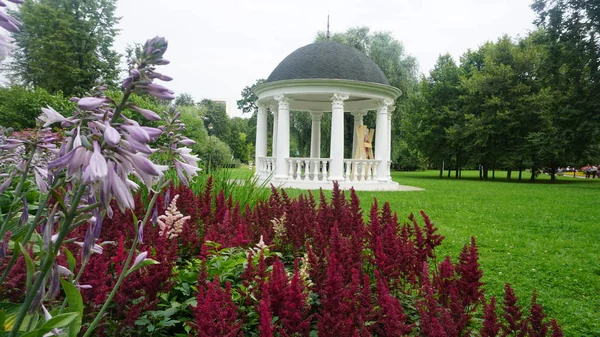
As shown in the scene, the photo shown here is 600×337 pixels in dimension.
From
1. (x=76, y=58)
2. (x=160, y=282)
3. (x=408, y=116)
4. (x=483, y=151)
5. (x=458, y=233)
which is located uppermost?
(x=76, y=58)

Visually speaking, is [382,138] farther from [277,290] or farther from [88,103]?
[88,103]

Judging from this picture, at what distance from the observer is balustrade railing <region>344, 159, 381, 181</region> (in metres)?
16.6

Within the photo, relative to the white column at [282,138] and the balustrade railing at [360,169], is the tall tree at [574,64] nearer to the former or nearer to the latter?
the balustrade railing at [360,169]

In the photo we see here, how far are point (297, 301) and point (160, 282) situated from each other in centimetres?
72

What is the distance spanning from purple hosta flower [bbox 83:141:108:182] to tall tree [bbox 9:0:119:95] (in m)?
30.1

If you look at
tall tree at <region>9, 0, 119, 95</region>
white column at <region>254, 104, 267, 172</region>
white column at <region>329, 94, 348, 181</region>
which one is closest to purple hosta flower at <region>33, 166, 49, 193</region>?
white column at <region>329, 94, 348, 181</region>

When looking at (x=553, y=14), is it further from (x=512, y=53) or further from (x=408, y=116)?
(x=408, y=116)

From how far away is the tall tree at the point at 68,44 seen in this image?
2794cm

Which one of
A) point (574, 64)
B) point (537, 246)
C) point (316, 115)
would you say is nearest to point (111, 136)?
point (537, 246)

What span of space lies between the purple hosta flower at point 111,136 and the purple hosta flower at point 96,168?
0.03 metres

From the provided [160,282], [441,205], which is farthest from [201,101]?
[160,282]

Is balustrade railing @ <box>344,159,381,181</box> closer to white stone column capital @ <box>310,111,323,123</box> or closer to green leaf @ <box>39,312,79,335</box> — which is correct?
white stone column capital @ <box>310,111,323,123</box>

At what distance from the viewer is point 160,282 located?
2006mm

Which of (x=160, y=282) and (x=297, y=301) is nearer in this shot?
(x=297, y=301)
